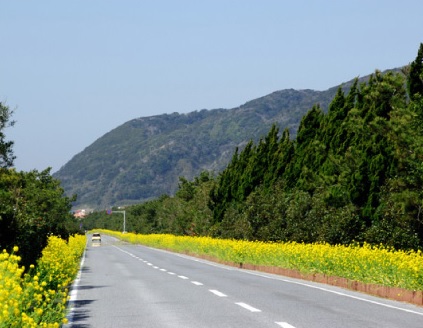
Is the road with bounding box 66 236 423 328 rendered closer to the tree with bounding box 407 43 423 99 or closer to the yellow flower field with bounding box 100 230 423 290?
the yellow flower field with bounding box 100 230 423 290

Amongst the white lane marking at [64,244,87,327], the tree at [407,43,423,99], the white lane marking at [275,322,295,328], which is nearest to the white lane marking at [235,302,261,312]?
the white lane marking at [275,322,295,328]

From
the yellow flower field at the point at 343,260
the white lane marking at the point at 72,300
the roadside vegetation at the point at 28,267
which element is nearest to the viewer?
the roadside vegetation at the point at 28,267

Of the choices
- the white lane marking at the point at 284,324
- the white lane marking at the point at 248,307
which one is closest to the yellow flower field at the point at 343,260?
the white lane marking at the point at 248,307

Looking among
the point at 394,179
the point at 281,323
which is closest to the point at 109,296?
the point at 281,323

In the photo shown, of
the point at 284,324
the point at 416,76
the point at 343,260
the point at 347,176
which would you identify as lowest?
the point at 284,324

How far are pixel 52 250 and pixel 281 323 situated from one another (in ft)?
47.6

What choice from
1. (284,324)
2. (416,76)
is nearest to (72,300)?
(284,324)

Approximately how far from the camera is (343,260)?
21391 mm

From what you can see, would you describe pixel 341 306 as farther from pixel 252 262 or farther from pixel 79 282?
pixel 252 262

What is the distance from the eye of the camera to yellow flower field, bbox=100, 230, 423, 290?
56.6 ft

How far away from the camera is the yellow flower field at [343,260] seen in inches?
679

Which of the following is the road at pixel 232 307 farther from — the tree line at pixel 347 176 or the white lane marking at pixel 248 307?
the tree line at pixel 347 176

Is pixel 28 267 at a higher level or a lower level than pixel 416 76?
lower

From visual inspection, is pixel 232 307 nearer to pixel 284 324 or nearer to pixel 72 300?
pixel 284 324
